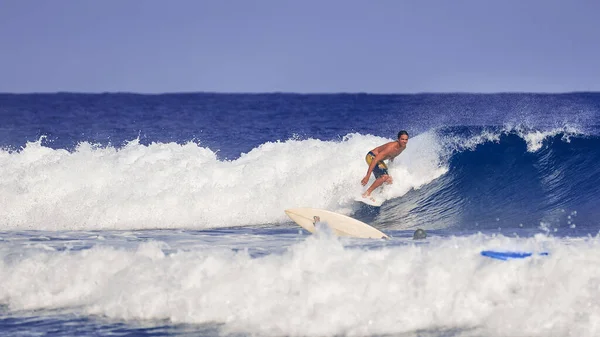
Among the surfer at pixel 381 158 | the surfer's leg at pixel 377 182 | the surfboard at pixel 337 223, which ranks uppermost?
the surfer at pixel 381 158

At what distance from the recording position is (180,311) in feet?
25.8

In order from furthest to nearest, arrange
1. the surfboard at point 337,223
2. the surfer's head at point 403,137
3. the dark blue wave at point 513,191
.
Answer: the surfer's head at point 403,137 < the dark blue wave at point 513,191 < the surfboard at point 337,223

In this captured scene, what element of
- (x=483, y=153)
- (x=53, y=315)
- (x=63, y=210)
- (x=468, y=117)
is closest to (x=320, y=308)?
(x=53, y=315)

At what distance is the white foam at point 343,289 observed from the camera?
7.31 m

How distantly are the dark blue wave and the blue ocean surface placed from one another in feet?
0.15

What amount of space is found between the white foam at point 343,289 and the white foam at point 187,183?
5.49 m

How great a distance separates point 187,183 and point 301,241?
585 centimetres

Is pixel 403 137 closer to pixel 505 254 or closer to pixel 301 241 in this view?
pixel 301 241

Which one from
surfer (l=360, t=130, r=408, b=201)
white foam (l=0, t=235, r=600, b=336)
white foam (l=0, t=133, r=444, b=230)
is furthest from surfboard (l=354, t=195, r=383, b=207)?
white foam (l=0, t=235, r=600, b=336)

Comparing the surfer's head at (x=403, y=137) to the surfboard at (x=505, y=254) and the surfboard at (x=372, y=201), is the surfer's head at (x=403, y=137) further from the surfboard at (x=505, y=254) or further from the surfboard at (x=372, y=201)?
the surfboard at (x=505, y=254)

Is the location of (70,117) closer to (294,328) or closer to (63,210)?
(63,210)

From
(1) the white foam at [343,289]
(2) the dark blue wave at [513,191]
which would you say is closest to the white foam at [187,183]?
(2) the dark blue wave at [513,191]

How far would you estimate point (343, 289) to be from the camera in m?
7.74

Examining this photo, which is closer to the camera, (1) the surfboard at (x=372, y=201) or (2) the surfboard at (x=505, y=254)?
(2) the surfboard at (x=505, y=254)
